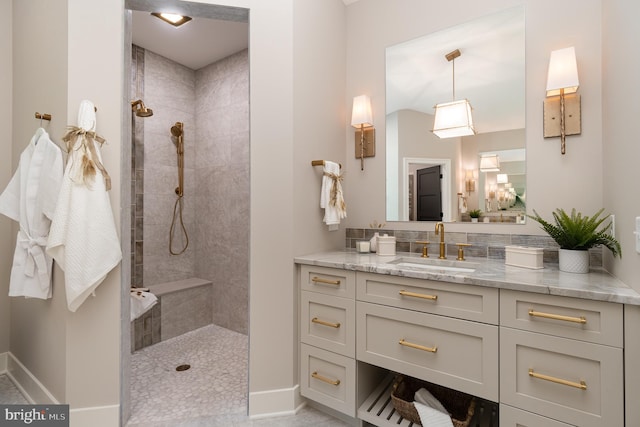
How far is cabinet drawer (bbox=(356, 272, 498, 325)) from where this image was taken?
1.30 m

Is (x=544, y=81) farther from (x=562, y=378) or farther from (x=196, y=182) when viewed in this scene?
(x=196, y=182)

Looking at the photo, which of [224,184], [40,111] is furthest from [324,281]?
[40,111]

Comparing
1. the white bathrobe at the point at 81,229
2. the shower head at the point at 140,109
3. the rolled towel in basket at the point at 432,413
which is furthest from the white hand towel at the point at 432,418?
the shower head at the point at 140,109

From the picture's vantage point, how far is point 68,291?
4.85ft

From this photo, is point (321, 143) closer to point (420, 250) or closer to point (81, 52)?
point (420, 250)

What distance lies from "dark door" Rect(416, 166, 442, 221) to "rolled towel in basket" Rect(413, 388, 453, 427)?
111 centimetres

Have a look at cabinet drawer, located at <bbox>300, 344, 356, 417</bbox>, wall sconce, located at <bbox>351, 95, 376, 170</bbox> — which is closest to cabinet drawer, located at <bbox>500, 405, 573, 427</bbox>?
cabinet drawer, located at <bbox>300, 344, 356, 417</bbox>

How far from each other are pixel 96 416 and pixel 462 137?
272cm

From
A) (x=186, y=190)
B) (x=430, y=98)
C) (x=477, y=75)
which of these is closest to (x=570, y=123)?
(x=477, y=75)

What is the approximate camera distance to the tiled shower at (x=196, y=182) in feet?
9.57

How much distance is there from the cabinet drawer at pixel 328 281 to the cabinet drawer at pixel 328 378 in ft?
1.17

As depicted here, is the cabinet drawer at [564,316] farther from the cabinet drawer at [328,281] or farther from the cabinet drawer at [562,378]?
the cabinet drawer at [328,281]

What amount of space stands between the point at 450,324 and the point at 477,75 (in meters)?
1.56

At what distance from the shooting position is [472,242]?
6.42ft
